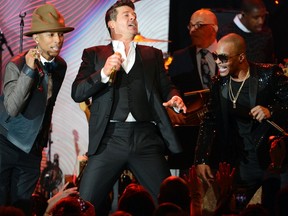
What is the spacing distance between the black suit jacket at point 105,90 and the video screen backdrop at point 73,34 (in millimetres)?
4358

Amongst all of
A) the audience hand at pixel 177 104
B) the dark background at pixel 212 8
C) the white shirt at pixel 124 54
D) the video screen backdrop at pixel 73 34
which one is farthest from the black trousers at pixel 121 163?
the dark background at pixel 212 8

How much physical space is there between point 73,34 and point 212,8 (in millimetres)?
2247

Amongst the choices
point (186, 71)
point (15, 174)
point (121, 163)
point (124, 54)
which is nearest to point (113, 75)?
point (124, 54)

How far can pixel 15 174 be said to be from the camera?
23.4ft

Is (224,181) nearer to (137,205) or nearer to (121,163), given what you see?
(137,205)

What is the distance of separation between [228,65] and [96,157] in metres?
1.91

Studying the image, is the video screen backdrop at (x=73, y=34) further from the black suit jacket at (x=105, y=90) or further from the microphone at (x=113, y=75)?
the microphone at (x=113, y=75)

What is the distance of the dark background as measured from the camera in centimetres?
1186

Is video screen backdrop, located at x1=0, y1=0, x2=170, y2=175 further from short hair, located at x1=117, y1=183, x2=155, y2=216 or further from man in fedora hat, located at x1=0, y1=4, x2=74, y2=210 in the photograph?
short hair, located at x1=117, y1=183, x2=155, y2=216

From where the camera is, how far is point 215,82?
821 cm

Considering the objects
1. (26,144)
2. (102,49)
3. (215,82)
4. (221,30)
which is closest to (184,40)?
(221,30)

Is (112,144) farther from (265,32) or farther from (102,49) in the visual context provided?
(265,32)

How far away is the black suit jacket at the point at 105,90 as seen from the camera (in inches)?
279

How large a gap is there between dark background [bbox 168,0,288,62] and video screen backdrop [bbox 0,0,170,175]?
173 millimetres
